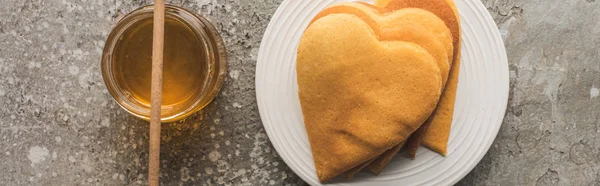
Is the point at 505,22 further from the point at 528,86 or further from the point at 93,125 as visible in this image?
the point at 93,125

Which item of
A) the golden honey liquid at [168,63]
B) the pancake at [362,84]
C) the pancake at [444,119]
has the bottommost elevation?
the pancake at [444,119]

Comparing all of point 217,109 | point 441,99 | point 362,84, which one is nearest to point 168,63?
point 217,109

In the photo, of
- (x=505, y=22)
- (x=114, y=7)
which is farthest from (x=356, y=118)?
(x=114, y=7)

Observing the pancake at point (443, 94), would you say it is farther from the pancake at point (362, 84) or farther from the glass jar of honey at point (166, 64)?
the glass jar of honey at point (166, 64)

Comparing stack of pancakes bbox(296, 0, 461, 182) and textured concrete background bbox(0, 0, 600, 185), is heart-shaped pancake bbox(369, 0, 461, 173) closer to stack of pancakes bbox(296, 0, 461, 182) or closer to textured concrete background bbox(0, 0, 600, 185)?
stack of pancakes bbox(296, 0, 461, 182)

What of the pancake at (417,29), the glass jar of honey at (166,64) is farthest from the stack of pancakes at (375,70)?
the glass jar of honey at (166,64)

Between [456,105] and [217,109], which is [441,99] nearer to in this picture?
[456,105]
